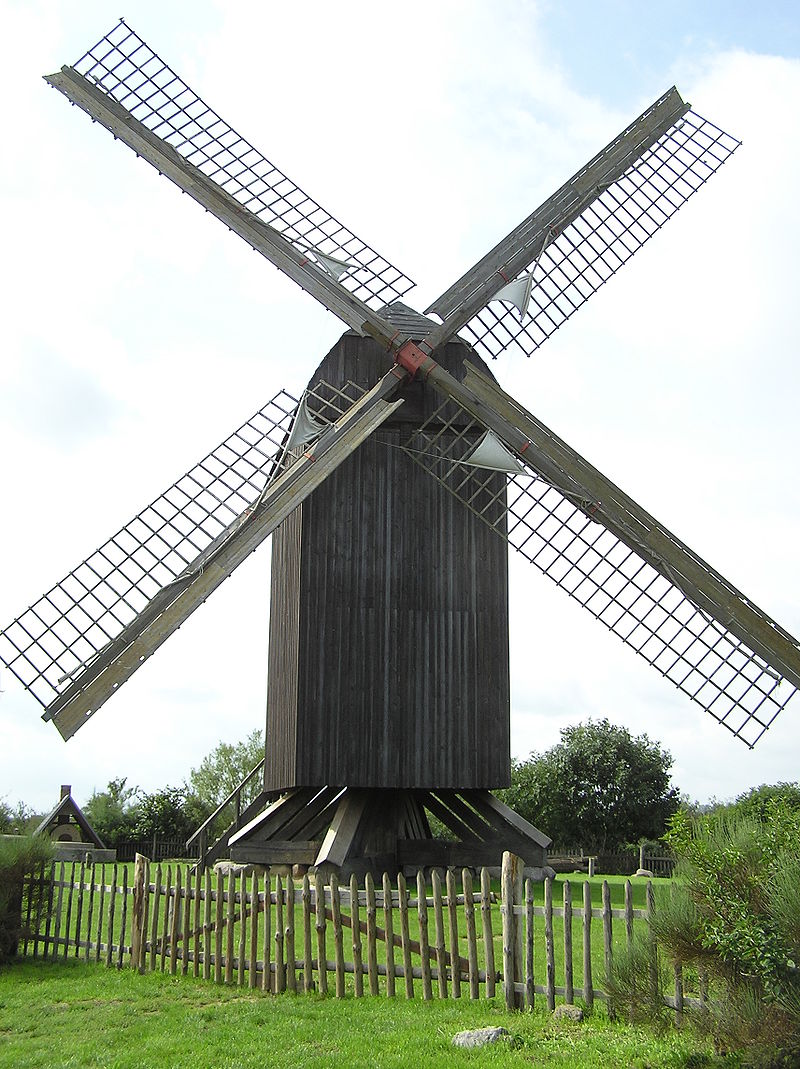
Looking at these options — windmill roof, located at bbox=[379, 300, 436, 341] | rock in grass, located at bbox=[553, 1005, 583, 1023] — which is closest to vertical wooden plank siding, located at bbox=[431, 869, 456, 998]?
rock in grass, located at bbox=[553, 1005, 583, 1023]

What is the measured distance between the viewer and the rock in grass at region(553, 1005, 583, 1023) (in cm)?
727

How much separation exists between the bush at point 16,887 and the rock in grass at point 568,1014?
6471mm

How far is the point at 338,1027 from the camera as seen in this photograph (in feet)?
24.9

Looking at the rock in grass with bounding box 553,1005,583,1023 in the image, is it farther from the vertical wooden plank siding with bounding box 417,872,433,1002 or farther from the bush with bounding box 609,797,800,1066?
the vertical wooden plank siding with bounding box 417,872,433,1002

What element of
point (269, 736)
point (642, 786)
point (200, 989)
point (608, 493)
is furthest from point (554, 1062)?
point (642, 786)

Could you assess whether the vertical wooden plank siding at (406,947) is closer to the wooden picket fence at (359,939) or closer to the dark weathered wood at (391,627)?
the wooden picket fence at (359,939)

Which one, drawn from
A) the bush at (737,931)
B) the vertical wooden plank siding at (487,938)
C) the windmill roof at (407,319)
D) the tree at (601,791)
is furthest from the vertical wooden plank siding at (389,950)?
the tree at (601,791)

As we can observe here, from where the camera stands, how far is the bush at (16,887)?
1126cm

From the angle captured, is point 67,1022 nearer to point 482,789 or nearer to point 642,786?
point 482,789

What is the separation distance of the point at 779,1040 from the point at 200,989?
5302 millimetres

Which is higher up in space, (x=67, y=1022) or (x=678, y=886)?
(x=678, y=886)

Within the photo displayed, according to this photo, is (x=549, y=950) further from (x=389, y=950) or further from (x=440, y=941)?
(x=389, y=950)

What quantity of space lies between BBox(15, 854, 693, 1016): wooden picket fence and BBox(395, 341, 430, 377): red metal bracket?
6526mm

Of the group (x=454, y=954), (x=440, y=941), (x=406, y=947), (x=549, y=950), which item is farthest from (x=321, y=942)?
(x=549, y=950)
